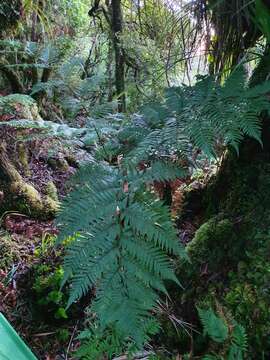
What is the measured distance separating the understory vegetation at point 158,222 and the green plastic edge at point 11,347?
0.59 ft

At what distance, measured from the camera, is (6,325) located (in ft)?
4.22

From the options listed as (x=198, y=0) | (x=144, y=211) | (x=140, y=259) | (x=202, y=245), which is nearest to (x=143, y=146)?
(x=144, y=211)

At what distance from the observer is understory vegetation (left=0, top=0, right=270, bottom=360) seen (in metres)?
1.07

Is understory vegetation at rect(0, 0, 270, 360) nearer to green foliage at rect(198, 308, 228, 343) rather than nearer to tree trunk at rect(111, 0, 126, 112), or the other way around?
green foliage at rect(198, 308, 228, 343)

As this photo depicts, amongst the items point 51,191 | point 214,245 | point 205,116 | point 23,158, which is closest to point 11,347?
point 214,245

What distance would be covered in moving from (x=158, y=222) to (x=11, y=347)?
0.63m

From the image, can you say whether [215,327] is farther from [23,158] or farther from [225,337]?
[23,158]

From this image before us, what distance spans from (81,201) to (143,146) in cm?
27

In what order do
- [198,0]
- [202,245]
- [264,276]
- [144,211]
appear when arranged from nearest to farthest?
[144,211] → [264,276] → [202,245] → [198,0]

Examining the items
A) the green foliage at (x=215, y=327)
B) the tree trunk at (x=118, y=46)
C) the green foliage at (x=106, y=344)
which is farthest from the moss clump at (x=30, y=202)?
the green foliage at (x=215, y=327)

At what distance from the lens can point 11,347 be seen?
4.00 ft

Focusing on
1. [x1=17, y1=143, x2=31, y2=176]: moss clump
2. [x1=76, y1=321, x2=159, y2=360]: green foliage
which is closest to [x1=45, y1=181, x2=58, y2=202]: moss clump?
[x1=17, y1=143, x2=31, y2=176]: moss clump

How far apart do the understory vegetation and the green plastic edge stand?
0.59 feet

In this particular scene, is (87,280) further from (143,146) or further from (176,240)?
(143,146)
